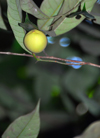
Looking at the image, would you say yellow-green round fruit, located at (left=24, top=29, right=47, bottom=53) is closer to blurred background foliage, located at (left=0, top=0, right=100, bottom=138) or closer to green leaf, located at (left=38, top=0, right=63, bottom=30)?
green leaf, located at (left=38, top=0, right=63, bottom=30)

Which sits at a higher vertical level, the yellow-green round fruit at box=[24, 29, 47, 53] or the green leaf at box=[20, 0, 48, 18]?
the green leaf at box=[20, 0, 48, 18]

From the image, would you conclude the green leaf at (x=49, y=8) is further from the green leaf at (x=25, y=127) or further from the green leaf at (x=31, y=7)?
the green leaf at (x=25, y=127)

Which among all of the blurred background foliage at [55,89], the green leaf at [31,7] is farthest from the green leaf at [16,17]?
the blurred background foliage at [55,89]

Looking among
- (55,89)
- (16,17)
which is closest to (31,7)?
(16,17)

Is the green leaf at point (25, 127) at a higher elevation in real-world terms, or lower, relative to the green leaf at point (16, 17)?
lower

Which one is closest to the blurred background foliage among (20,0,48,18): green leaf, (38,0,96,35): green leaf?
(38,0,96,35): green leaf

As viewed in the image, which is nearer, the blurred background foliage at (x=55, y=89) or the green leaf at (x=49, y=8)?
the green leaf at (x=49, y=8)

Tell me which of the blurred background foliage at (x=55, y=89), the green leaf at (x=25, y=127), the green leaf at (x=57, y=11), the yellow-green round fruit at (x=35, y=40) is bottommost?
the blurred background foliage at (x=55, y=89)
